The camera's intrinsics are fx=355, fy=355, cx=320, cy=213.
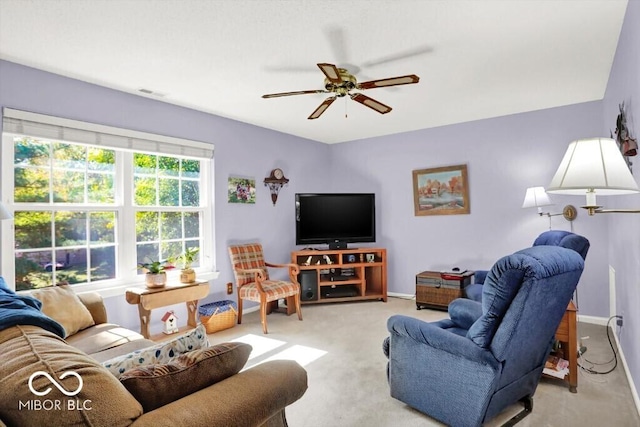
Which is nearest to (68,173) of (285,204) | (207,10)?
(207,10)

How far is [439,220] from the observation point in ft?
16.3

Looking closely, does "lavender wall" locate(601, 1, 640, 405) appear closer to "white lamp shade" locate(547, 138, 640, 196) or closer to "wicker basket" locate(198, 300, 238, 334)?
"white lamp shade" locate(547, 138, 640, 196)

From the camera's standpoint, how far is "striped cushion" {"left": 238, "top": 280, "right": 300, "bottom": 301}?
3.89 metres

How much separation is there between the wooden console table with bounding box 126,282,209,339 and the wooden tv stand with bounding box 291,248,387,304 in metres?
1.55

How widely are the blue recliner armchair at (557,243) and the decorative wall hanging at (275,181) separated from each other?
2.75 meters

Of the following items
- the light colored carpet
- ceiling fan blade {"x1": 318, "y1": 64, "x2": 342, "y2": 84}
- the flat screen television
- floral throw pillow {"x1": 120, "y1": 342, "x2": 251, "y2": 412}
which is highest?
ceiling fan blade {"x1": 318, "y1": 64, "x2": 342, "y2": 84}

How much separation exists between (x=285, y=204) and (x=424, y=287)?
2249mm

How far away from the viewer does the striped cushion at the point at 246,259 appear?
416cm

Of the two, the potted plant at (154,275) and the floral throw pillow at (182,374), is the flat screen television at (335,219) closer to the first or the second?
the potted plant at (154,275)

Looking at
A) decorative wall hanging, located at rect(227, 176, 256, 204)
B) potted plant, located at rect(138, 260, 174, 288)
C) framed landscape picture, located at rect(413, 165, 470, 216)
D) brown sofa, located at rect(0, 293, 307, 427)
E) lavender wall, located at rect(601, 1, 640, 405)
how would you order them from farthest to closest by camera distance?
framed landscape picture, located at rect(413, 165, 470, 216) < decorative wall hanging, located at rect(227, 176, 256, 204) < potted plant, located at rect(138, 260, 174, 288) < lavender wall, located at rect(601, 1, 640, 405) < brown sofa, located at rect(0, 293, 307, 427)

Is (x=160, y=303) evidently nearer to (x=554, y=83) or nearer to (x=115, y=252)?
(x=115, y=252)

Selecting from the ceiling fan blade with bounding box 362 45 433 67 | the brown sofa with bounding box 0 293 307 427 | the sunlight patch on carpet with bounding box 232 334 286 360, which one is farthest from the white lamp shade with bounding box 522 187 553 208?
the brown sofa with bounding box 0 293 307 427

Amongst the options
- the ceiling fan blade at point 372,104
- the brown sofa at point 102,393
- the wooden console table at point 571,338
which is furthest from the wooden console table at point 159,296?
the wooden console table at point 571,338

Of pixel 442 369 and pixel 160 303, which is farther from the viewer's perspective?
pixel 160 303
